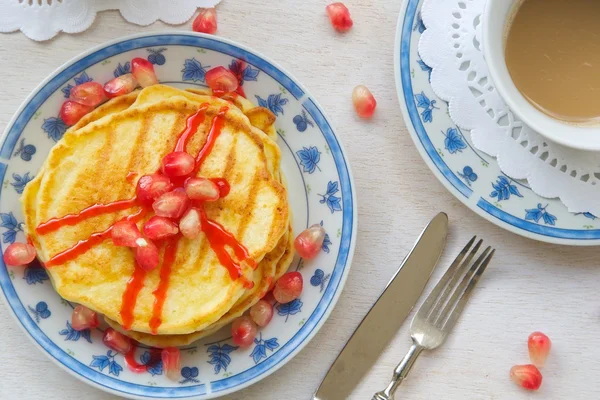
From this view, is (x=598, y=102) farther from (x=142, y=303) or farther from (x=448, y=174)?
(x=142, y=303)

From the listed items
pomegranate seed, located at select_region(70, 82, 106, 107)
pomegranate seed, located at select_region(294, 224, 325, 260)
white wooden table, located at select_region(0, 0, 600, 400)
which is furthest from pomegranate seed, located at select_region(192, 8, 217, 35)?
pomegranate seed, located at select_region(294, 224, 325, 260)

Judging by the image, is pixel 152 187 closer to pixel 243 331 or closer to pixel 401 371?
pixel 243 331

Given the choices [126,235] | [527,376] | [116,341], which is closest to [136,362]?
[116,341]

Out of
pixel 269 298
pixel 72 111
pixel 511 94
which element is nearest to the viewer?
pixel 511 94

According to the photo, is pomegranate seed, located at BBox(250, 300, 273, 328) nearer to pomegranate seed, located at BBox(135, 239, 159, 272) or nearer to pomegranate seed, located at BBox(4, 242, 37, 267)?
pomegranate seed, located at BBox(135, 239, 159, 272)

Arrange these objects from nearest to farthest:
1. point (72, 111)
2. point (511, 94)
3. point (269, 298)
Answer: point (511, 94)
point (72, 111)
point (269, 298)

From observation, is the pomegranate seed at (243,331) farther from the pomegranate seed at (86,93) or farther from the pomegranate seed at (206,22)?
the pomegranate seed at (206,22)
